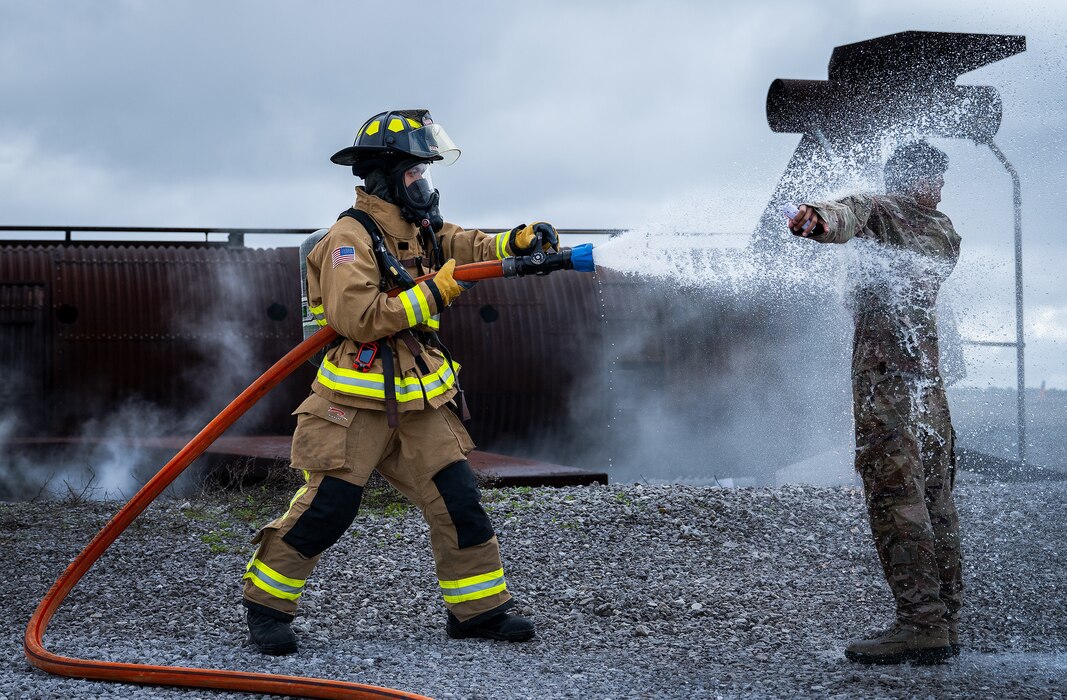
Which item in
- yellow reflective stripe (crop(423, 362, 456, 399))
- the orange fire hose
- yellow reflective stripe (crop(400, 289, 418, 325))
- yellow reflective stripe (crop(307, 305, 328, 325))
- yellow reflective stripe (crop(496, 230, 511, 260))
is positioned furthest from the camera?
yellow reflective stripe (crop(496, 230, 511, 260))

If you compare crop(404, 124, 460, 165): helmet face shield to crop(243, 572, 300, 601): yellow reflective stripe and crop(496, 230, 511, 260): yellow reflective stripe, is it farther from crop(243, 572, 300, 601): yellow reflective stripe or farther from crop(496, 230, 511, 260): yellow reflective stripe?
crop(243, 572, 300, 601): yellow reflective stripe

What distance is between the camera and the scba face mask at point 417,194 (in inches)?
168

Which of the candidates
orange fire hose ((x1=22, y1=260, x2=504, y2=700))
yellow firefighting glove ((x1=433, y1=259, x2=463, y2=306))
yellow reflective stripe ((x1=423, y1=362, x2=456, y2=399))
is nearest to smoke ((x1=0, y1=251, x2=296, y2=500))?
orange fire hose ((x1=22, y1=260, x2=504, y2=700))

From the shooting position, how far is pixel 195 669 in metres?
3.56

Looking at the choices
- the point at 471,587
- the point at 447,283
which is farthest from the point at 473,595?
the point at 447,283

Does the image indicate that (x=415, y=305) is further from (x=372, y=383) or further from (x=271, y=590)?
(x=271, y=590)

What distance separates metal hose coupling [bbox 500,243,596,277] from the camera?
414cm

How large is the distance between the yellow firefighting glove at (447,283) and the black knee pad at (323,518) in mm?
813

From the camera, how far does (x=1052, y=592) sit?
502 cm

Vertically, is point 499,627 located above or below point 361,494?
Answer: below

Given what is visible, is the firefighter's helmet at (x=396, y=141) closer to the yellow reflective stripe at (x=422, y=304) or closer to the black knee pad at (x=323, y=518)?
the yellow reflective stripe at (x=422, y=304)

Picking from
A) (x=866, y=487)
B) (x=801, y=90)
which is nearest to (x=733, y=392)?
(x=801, y=90)

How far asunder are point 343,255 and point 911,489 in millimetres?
2311

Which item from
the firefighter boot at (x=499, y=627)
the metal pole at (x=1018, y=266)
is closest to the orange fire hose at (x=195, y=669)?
the firefighter boot at (x=499, y=627)
